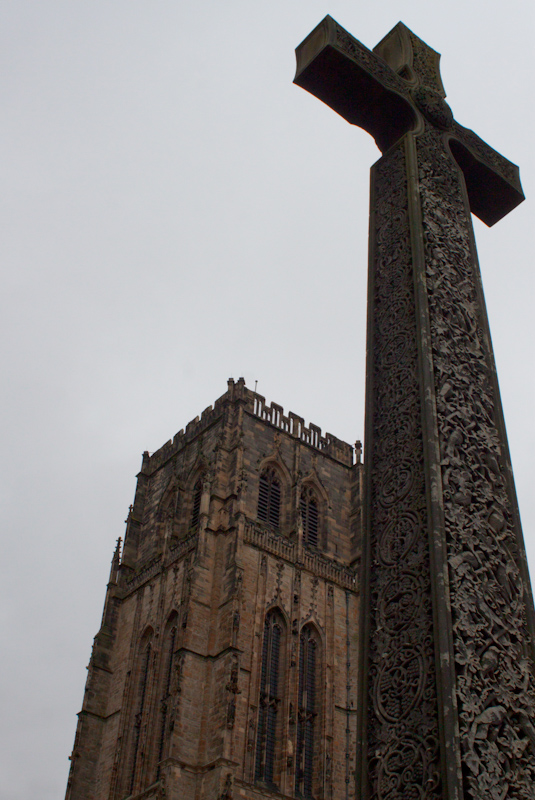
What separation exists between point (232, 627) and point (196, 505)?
8514mm

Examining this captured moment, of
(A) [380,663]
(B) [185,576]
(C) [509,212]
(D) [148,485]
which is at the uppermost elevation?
(D) [148,485]

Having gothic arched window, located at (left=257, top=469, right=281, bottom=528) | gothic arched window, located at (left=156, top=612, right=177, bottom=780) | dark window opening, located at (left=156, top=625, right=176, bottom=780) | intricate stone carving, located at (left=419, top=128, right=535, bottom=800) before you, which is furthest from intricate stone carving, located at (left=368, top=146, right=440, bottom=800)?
gothic arched window, located at (left=257, top=469, right=281, bottom=528)

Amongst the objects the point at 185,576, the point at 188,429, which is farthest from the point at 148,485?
the point at 185,576

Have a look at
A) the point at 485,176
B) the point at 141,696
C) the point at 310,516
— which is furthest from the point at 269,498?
the point at 485,176

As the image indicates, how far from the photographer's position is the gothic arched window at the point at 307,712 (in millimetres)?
31516

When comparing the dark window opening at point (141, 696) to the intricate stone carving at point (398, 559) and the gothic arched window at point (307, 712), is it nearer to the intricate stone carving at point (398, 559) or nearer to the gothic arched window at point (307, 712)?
the gothic arched window at point (307, 712)

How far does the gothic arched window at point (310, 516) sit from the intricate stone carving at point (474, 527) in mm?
33863

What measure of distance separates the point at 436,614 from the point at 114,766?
109 ft

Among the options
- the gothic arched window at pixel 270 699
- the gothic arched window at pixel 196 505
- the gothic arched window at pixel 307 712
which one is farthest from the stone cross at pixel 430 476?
the gothic arched window at pixel 196 505

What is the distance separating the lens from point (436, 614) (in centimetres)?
362

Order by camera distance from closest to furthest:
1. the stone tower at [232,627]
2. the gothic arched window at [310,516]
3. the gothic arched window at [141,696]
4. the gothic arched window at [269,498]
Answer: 1. the stone tower at [232,627]
2. the gothic arched window at [141,696]
3. the gothic arched window at [269,498]
4. the gothic arched window at [310,516]

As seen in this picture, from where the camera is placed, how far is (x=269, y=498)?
38969 mm

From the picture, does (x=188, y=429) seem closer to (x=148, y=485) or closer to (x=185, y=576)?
(x=148, y=485)

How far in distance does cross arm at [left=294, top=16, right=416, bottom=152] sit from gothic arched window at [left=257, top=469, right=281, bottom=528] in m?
32.9
